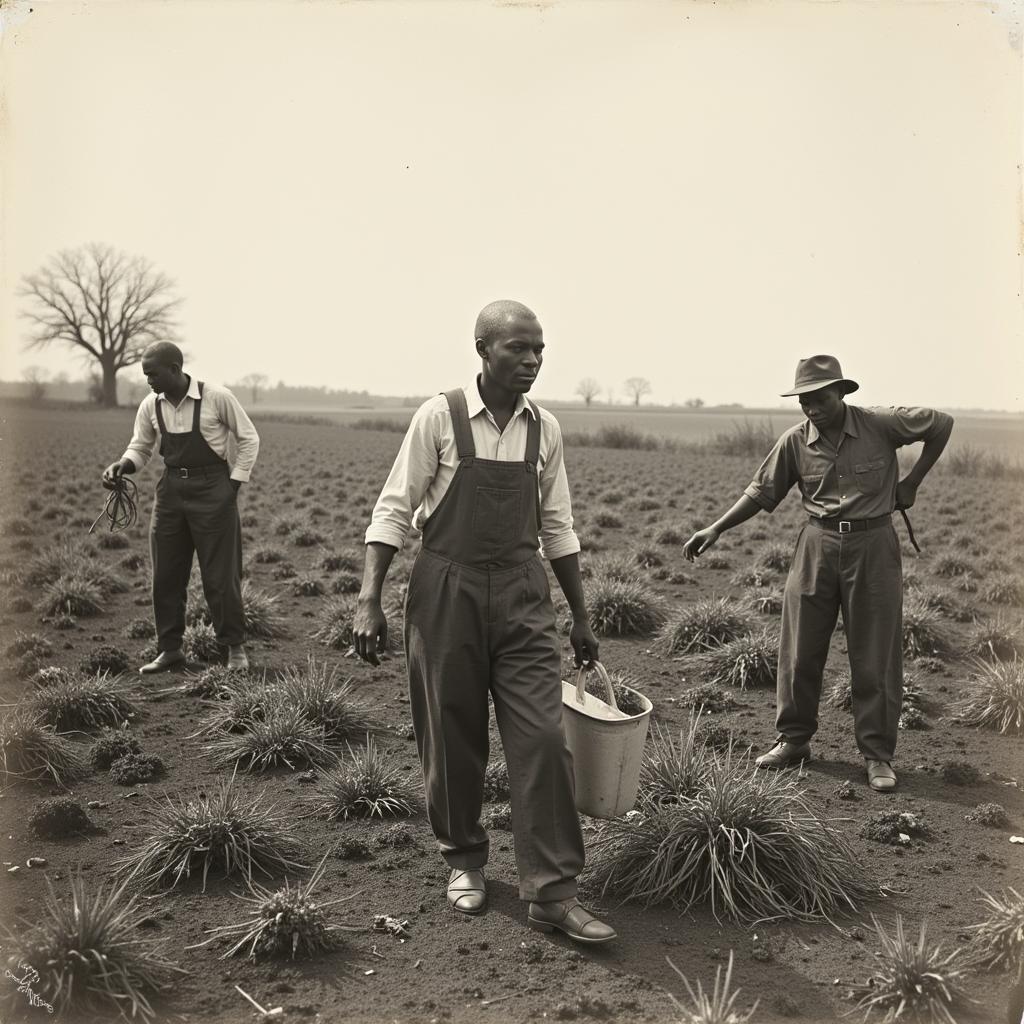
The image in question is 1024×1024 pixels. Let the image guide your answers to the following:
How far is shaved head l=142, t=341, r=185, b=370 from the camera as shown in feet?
22.1

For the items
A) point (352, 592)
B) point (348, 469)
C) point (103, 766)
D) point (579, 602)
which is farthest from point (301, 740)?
point (348, 469)

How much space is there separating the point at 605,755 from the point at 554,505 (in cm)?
104

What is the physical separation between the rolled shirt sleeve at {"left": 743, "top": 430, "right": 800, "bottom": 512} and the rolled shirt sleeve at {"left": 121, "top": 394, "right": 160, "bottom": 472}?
435cm

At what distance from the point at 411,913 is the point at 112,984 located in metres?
1.18

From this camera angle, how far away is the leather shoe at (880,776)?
5.21 meters

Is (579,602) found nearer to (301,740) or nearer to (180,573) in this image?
(301,740)

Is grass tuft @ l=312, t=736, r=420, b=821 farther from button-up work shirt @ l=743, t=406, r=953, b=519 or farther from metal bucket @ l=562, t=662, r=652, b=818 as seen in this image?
button-up work shirt @ l=743, t=406, r=953, b=519

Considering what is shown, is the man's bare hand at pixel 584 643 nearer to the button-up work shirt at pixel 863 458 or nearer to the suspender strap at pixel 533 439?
the suspender strap at pixel 533 439

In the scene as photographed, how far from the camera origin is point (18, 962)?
309 cm

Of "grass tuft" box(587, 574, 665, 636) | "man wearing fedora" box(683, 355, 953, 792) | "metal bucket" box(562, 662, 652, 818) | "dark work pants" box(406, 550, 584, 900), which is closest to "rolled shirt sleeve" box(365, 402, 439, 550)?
"dark work pants" box(406, 550, 584, 900)

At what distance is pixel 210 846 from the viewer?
4164 mm

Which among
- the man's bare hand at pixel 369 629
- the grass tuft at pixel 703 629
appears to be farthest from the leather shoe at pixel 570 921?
the grass tuft at pixel 703 629

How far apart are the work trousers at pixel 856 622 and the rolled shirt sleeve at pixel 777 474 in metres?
Answer: 0.27
